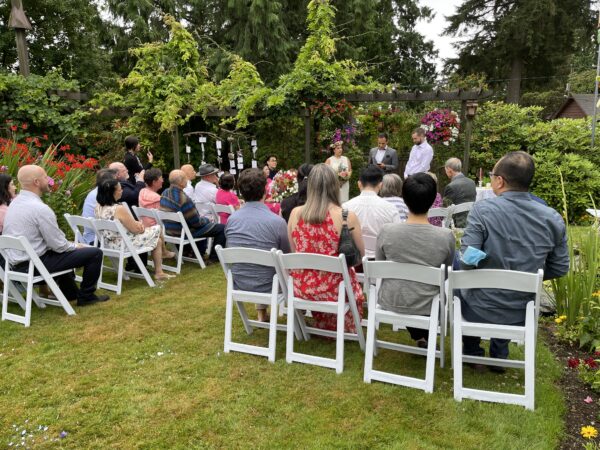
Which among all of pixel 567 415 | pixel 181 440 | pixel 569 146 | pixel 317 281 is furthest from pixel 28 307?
pixel 569 146

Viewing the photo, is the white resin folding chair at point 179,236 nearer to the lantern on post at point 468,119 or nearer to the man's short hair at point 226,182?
the man's short hair at point 226,182

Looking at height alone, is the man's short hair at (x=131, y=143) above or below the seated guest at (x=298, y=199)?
above

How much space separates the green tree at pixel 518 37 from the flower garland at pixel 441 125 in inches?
536

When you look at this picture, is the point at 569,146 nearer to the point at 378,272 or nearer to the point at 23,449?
the point at 378,272

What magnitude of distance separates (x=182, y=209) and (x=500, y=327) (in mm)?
3975

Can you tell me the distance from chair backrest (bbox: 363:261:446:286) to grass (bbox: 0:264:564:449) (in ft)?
2.41

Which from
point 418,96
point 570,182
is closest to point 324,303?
point 418,96

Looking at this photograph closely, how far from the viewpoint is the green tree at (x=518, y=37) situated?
19812mm

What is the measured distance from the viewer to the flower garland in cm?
959

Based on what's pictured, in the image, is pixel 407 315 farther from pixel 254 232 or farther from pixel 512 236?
pixel 254 232

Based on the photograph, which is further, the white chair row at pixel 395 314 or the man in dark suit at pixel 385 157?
the man in dark suit at pixel 385 157

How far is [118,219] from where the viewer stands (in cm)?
484

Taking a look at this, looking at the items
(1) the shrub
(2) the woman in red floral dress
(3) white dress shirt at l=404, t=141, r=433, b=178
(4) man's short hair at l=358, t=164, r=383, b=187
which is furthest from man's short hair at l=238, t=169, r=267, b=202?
(1) the shrub

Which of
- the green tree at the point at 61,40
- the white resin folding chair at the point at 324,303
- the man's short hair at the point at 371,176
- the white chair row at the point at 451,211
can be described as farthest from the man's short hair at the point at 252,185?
the green tree at the point at 61,40
